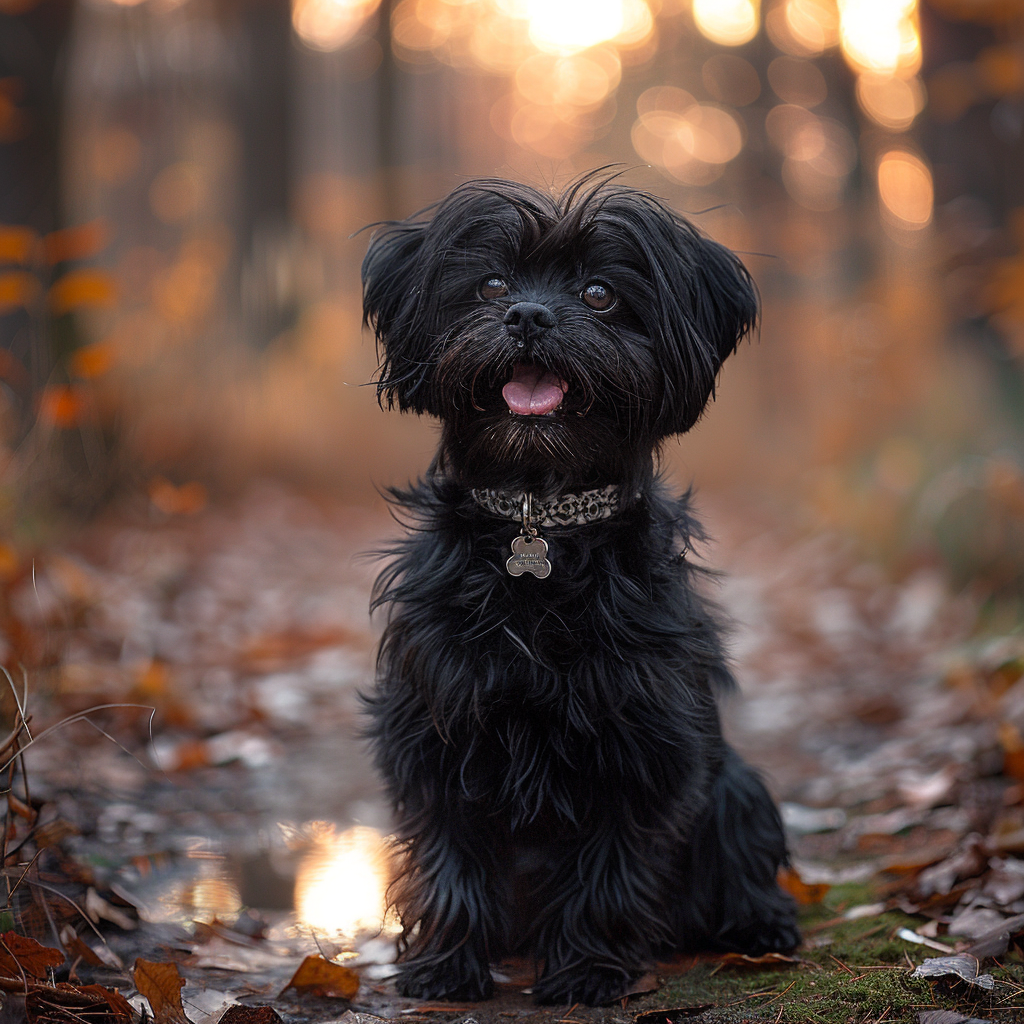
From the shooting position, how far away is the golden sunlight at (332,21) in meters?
16.0

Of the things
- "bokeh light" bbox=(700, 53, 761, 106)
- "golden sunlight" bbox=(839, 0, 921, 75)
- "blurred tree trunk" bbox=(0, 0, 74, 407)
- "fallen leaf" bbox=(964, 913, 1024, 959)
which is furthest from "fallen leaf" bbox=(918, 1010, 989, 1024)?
"bokeh light" bbox=(700, 53, 761, 106)

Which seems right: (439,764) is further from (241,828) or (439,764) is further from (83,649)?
(83,649)

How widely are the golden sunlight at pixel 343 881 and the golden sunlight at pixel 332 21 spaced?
14997 millimetres

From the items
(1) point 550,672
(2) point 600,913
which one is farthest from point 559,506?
(2) point 600,913

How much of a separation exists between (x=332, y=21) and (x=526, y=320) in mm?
17310

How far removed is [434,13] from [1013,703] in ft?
65.3

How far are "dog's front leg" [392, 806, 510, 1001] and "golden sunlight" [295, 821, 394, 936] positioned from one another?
0.78 feet

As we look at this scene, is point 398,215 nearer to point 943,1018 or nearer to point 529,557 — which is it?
point 529,557

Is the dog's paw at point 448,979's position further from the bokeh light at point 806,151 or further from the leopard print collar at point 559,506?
the bokeh light at point 806,151

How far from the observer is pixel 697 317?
2299 millimetres

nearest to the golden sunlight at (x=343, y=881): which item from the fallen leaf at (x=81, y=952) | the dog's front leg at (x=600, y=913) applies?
the dog's front leg at (x=600, y=913)

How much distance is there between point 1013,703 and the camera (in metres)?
3.44

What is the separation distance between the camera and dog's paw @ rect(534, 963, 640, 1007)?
2.10m

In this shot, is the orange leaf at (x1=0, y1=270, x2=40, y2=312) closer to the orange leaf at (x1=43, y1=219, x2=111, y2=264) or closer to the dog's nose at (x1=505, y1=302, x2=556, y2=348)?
the orange leaf at (x1=43, y1=219, x2=111, y2=264)
